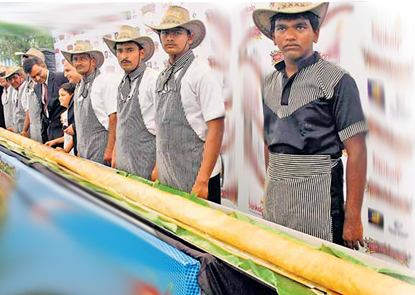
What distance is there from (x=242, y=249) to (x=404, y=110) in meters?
0.76

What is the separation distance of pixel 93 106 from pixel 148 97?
32.7 inches

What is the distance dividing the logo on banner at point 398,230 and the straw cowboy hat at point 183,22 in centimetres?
126

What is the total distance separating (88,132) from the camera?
3428 mm

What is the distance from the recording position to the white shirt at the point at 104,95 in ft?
9.98

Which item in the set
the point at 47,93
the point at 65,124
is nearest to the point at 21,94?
the point at 47,93

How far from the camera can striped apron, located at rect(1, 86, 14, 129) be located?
4902 mm

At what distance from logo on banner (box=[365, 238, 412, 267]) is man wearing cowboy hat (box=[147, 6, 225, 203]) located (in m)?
0.88

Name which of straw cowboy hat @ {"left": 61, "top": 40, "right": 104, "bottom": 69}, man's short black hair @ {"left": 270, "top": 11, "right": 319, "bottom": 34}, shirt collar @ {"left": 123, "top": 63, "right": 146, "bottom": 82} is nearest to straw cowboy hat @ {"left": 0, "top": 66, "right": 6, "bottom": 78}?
straw cowboy hat @ {"left": 61, "top": 40, "right": 104, "bottom": 69}

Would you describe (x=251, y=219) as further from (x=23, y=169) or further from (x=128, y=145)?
(x=23, y=169)

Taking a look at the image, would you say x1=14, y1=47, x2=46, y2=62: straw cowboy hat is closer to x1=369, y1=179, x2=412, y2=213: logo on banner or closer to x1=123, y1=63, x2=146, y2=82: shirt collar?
x1=123, y1=63, x2=146, y2=82: shirt collar

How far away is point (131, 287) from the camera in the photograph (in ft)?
6.25

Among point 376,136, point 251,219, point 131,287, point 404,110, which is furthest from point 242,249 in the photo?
point 404,110

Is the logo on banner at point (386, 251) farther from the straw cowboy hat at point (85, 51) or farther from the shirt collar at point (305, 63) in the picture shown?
the straw cowboy hat at point (85, 51)

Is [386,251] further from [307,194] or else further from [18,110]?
[18,110]
